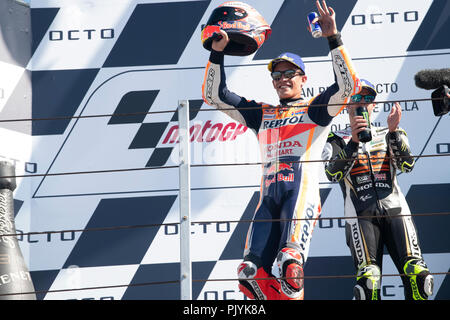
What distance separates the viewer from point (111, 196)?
4.40 metres

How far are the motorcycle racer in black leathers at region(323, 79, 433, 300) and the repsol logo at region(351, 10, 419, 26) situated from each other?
762 millimetres

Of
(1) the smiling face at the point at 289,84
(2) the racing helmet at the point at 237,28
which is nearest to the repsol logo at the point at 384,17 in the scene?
(1) the smiling face at the point at 289,84

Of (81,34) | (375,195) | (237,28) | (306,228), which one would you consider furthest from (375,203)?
(81,34)

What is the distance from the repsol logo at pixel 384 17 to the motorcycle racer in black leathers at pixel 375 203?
762 mm

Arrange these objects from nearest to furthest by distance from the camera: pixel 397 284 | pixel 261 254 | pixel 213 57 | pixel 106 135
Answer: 1. pixel 261 254
2. pixel 213 57
3. pixel 397 284
4. pixel 106 135

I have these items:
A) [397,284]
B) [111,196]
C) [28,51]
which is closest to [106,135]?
[111,196]

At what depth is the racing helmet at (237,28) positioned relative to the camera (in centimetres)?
347

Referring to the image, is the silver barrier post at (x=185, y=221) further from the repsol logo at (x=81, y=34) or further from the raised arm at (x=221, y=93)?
the repsol logo at (x=81, y=34)

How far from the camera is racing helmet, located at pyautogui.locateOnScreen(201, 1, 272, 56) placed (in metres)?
3.47

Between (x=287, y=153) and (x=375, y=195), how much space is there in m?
0.48
